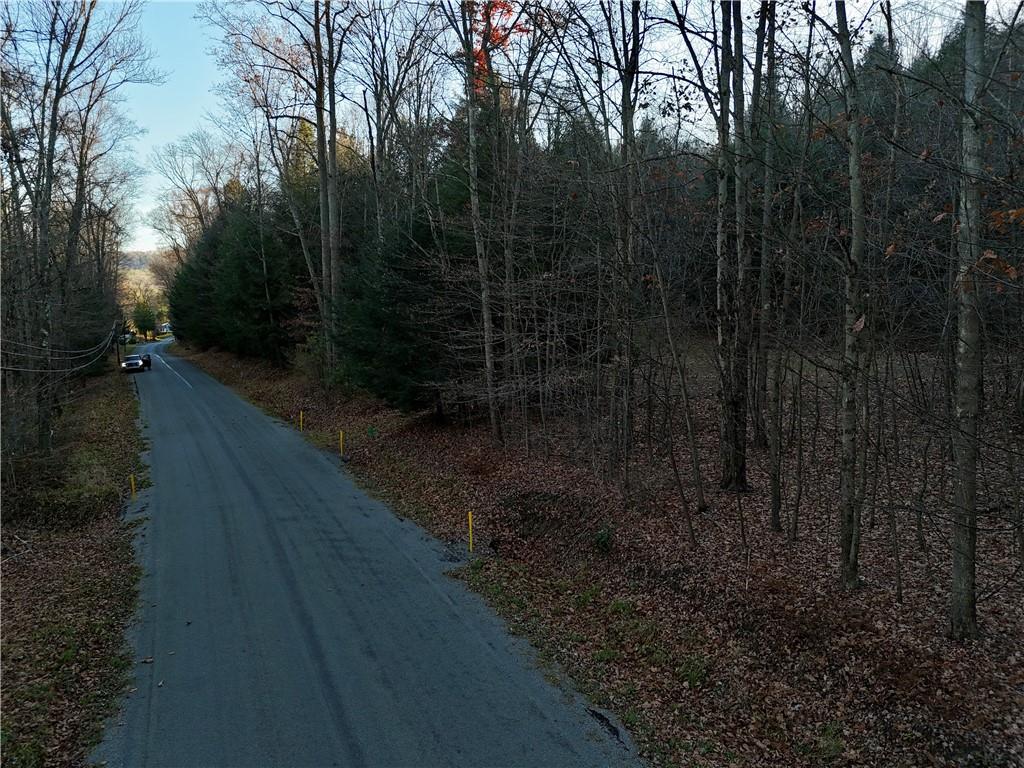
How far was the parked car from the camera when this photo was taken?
43.0 metres

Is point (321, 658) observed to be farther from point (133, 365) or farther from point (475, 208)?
point (133, 365)

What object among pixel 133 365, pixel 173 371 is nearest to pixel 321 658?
pixel 173 371

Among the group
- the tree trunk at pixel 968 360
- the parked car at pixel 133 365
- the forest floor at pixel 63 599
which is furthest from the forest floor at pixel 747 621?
the parked car at pixel 133 365

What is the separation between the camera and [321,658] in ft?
25.7

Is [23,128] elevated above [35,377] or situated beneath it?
elevated above

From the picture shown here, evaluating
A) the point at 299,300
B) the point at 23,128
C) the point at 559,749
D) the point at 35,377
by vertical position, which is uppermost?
the point at 23,128

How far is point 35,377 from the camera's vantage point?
15359 mm

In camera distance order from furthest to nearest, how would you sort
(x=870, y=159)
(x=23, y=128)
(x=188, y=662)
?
1. (x=23, y=128)
2. (x=870, y=159)
3. (x=188, y=662)

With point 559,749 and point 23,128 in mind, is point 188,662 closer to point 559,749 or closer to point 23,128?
point 559,749

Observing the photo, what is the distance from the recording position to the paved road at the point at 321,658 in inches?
247

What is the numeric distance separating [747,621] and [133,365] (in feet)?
150

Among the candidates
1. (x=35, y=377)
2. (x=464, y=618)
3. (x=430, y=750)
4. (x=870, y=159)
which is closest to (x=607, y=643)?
(x=464, y=618)

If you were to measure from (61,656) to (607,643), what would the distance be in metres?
6.81

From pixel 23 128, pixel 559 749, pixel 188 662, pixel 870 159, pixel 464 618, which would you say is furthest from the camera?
pixel 23 128
